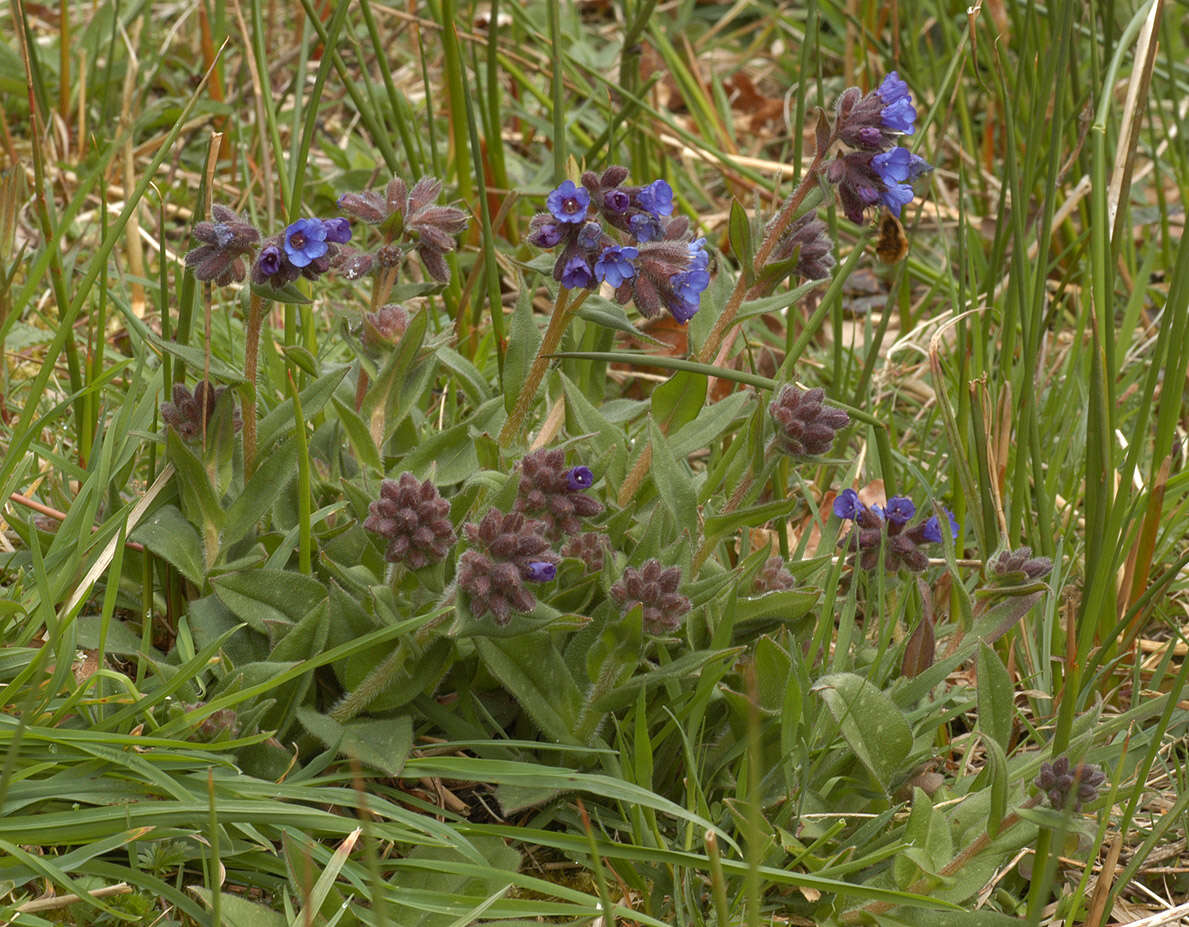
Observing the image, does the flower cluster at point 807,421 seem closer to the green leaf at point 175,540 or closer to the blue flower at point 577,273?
the blue flower at point 577,273

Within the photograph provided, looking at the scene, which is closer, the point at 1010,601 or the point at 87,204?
the point at 1010,601

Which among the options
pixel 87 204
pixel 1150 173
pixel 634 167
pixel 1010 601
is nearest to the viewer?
pixel 1010 601

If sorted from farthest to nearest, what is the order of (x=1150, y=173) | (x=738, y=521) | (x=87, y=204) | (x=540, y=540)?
(x=1150, y=173)
(x=87, y=204)
(x=738, y=521)
(x=540, y=540)

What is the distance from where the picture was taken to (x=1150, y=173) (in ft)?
17.2

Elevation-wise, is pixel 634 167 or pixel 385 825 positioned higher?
pixel 634 167

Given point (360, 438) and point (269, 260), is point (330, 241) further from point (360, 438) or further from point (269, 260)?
point (360, 438)

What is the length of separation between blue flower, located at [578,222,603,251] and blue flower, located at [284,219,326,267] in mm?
461

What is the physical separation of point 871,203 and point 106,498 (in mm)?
1620

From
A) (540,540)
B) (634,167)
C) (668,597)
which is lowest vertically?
(668,597)

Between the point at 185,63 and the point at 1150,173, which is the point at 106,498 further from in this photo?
the point at 1150,173

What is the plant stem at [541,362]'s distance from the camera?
2.57m

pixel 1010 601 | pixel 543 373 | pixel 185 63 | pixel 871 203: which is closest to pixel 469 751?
pixel 543 373

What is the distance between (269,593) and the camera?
2.39 m

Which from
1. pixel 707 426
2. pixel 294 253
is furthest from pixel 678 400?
pixel 294 253
